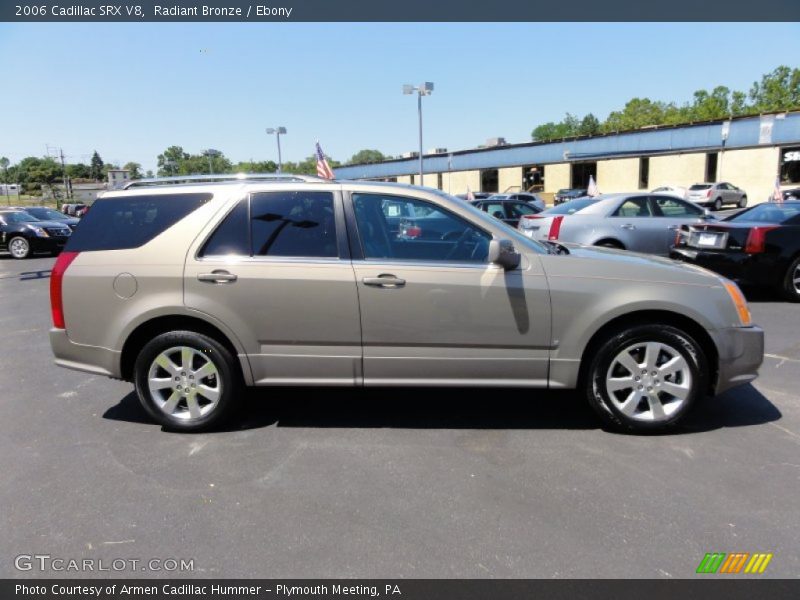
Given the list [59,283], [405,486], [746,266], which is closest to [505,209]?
[746,266]

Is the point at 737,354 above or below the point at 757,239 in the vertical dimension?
below

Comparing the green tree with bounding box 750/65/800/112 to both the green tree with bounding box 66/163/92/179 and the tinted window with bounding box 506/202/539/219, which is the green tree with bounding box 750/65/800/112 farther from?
the green tree with bounding box 66/163/92/179

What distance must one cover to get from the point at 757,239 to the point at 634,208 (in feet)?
8.03

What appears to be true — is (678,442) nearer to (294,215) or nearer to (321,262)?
(321,262)

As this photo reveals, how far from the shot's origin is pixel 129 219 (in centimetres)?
407

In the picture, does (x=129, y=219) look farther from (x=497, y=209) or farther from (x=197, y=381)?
(x=497, y=209)

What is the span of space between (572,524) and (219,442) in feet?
7.89

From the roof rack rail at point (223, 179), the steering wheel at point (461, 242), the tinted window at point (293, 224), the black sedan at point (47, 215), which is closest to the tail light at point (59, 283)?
the roof rack rail at point (223, 179)

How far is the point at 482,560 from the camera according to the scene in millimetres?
2592

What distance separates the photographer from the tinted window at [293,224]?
3.92 m

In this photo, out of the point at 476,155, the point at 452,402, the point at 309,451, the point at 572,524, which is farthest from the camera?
the point at 476,155

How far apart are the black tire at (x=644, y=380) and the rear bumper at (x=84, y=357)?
11.3 ft

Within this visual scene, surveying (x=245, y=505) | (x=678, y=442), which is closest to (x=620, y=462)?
(x=678, y=442)

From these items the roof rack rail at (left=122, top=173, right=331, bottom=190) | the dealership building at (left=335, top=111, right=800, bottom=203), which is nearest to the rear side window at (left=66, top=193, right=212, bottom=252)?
the roof rack rail at (left=122, top=173, right=331, bottom=190)
